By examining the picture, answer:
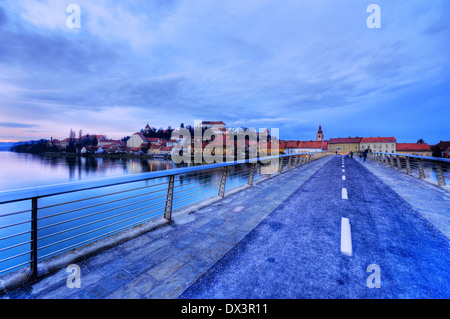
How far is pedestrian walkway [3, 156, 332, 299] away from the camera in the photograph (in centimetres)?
224

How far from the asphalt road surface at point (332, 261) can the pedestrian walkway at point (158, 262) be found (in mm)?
232

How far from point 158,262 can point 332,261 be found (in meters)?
2.59

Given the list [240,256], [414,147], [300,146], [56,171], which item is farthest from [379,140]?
[56,171]

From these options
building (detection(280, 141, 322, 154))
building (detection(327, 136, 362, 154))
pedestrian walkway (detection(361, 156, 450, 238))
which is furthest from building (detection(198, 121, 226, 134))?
pedestrian walkway (detection(361, 156, 450, 238))

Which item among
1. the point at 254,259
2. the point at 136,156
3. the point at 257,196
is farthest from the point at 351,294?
the point at 136,156

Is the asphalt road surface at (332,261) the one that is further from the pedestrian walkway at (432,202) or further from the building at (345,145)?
the building at (345,145)

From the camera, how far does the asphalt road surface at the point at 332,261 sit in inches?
88.9

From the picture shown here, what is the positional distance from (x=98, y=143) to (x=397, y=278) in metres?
151

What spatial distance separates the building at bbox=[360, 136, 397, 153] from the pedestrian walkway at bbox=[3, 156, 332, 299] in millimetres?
118046

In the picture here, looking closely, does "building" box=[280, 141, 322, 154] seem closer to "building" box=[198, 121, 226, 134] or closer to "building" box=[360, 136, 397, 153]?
"building" box=[360, 136, 397, 153]

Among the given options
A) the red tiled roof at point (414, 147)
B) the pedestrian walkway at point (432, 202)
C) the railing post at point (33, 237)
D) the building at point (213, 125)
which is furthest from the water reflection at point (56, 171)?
the red tiled roof at point (414, 147)

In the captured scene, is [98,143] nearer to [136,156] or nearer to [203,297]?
[136,156]

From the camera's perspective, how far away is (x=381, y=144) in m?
96.0
